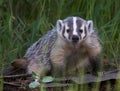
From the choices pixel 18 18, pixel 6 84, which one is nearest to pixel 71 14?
pixel 18 18

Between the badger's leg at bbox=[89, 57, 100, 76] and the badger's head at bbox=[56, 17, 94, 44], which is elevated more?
the badger's head at bbox=[56, 17, 94, 44]

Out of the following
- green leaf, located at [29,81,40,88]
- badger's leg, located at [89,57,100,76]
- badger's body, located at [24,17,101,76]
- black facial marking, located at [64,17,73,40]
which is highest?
black facial marking, located at [64,17,73,40]

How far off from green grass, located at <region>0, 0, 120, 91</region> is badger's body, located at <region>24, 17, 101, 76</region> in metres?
0.25

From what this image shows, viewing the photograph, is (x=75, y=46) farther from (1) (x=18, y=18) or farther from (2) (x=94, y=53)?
(1) (x=18, y=18)

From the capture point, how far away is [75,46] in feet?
11.7

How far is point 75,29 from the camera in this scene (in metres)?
3.46

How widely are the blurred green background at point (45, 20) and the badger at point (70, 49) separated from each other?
0.82ft

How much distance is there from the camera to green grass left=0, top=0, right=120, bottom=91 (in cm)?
398

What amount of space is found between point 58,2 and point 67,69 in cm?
84

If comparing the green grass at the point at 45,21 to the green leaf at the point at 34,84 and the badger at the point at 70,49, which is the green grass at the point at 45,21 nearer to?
the badger at the point at 70,49

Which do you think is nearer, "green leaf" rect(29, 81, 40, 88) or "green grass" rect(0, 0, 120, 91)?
"green leaf" rect(29, 81, 40, 88)

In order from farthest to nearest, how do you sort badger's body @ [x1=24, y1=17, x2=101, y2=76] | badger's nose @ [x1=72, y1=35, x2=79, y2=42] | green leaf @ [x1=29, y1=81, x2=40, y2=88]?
badger's body @ [x1=24, y1=17, x2=101, y2=76] → badger's nose @ [x1=72, y1=35, x2=79, y2=42] → green leaf @ [x1=29, y1=81, x2=40, y2=88]

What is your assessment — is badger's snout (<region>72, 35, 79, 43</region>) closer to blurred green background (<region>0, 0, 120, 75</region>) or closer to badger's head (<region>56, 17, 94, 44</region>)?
badger's head (<region>56, 17, 94, 44</region>)

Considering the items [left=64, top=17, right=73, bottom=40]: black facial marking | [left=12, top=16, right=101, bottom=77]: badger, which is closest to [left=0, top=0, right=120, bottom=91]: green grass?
[left=12, top=16, right=101, bottom=77]: badger
